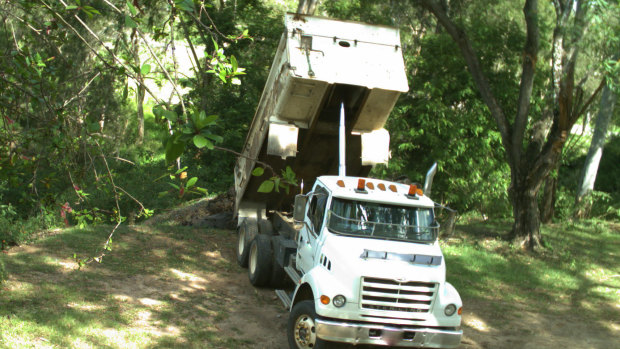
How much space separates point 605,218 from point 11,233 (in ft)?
66.4

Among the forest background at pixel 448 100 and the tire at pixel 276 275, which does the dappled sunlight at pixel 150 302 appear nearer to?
the tire at pixel 276 275

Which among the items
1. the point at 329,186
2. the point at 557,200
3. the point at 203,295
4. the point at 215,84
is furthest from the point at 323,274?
the point at 557,200

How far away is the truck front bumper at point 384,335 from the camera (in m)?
7.03

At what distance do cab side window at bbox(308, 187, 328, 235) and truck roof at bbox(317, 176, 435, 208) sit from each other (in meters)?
0.16

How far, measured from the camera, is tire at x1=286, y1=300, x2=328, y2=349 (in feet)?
23.9

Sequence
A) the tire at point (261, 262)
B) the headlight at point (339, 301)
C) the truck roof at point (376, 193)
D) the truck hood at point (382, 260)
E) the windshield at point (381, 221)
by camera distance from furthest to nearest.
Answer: the tire at point (261, 262), the truck roof at point (376, 193), the windshield at point (381, 221), the truck hood at point (382, 260), the headlight at point (339, 301)

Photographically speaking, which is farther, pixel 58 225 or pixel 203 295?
pixel 58 225

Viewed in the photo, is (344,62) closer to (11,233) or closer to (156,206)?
(11,233)

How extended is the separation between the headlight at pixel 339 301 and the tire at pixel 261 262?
11.3 feet

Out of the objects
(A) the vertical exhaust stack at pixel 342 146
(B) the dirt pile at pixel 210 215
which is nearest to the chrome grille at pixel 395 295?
(A) the vertical exhaust stack at pixel 342 146

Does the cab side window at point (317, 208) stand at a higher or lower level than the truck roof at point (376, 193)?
lower

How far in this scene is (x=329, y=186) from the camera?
8.61 meters

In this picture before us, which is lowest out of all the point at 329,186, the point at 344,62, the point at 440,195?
the point at 440,195

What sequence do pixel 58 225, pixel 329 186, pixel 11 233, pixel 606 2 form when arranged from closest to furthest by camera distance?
pixel 329 186 < pixel 606 2 < pixel 11 233 < pixel 58 225
